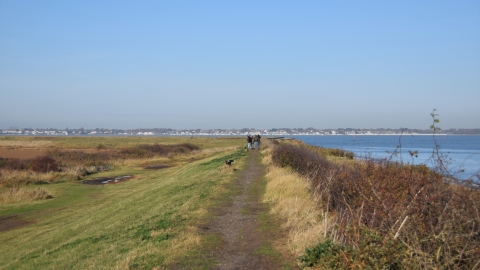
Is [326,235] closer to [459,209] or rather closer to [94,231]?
[459,209]

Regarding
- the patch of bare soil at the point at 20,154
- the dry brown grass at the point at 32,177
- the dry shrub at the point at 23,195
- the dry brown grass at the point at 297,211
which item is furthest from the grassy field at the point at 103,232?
the patch of bare soil at the point at 20,154

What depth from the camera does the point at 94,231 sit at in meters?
15.0

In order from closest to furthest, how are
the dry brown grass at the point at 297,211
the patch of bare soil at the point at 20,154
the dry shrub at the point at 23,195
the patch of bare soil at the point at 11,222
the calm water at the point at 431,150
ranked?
the dry brown grass at the point at 297,211
the calm water at the point at 431,150
the patch of bare soil at the point at 11,222
the dry shrub at the point at 23,195
the patch of bare soil at the point at 20,154

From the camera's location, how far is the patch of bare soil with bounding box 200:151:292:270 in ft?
25.1

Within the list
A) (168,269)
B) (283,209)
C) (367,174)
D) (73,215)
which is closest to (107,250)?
(168,269)

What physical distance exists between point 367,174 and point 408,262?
5.34 m

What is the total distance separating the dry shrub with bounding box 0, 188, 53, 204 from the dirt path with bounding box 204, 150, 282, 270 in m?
18.3

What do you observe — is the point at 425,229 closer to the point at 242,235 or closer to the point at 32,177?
the point at 242,235

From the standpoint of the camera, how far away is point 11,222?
71.2 feet

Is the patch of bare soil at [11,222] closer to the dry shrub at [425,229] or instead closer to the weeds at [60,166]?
the weeds at [60,166]

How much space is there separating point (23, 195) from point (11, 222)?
23.9 ft

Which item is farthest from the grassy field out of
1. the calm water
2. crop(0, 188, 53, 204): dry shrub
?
the calm water

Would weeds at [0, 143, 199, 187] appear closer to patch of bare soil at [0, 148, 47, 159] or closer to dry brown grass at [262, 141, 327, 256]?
patch of bare soil at [0, 148, 47, 159]

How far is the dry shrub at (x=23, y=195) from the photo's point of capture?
91.0 ft
